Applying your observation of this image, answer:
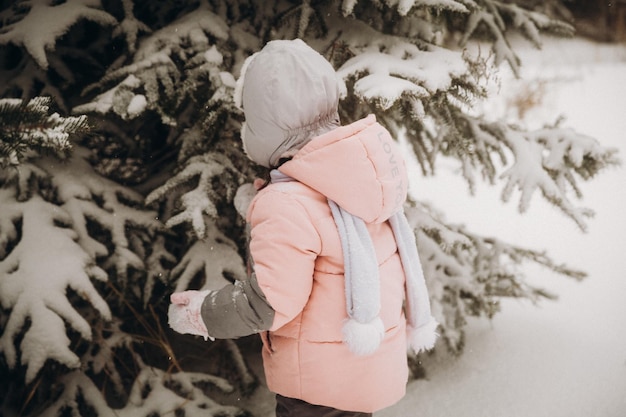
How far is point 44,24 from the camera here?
1.92 metres

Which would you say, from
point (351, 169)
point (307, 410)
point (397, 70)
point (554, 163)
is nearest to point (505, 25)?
point (554, 163)

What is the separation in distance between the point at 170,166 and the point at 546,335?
8.28 feet

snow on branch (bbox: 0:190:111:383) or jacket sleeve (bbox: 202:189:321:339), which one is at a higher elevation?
jacket sleeve (bbox: 202:189:321:339)

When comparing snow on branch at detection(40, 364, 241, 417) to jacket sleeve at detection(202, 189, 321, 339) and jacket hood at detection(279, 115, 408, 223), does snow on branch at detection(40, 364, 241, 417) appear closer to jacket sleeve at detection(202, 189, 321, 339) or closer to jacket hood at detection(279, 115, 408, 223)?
jacket sleeve at detection(202, 189, 321, 339)

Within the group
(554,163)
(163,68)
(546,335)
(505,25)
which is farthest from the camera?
(546,335)

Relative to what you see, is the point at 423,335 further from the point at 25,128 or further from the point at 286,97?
the point at 25,128

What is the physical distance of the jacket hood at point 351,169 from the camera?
4.29 ft

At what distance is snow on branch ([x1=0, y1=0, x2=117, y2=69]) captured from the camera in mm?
1885

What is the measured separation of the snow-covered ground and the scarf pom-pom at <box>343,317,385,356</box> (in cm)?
122

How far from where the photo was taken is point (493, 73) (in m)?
2.04

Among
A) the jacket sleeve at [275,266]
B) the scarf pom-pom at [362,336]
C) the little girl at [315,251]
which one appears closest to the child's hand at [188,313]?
the little girl at [315,251]

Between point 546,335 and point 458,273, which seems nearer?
point 458,273

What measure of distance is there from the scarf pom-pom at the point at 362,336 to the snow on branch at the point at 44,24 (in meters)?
1.60

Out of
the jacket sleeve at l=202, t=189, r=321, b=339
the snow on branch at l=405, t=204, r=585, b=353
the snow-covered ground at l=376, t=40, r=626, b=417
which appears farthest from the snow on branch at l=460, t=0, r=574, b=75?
the jacket sleeve at l=202, t=189, r=321, b=339
